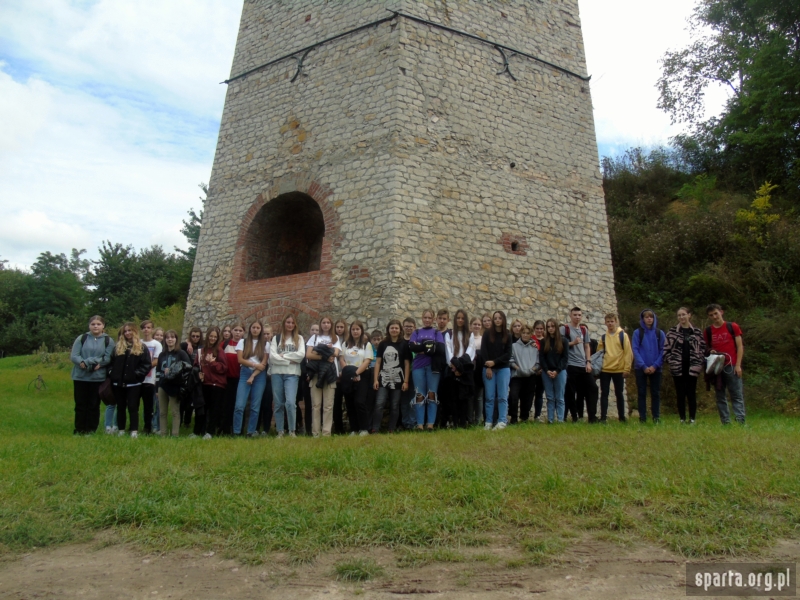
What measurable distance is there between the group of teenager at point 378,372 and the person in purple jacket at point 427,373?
0.02m

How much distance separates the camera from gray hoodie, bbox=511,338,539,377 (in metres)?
8.43

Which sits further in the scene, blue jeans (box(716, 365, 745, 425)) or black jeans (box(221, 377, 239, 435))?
black jeans (box(221, 377, 239, 435))

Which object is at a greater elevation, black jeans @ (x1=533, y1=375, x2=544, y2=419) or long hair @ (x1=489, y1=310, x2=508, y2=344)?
long hair @ (x1=489, y1=310, x2=508, y2=344)

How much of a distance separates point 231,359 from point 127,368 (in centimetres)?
128

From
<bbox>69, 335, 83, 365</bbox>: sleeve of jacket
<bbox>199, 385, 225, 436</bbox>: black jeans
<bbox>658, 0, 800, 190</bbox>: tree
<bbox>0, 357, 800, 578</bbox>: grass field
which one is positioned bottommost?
<bbox>0, 357, 800, 578</bbox>: grass field

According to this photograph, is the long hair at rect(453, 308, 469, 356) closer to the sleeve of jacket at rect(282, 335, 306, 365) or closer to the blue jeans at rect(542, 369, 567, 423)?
the blue jeans at rect(542, 369, 567, 423)

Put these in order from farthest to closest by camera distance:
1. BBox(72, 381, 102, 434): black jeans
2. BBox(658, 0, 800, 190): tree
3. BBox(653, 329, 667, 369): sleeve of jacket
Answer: BBox(658, 0, 800, 190): tree, BBox(653, 329, 667, 369): sleeve of jacket, BBox(72, 381, 102, 434): black jeans

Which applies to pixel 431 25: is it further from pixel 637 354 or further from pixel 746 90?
pixel 746 90

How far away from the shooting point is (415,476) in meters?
5.11

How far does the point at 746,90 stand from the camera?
61.0ft

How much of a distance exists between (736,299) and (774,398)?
10.7 ft

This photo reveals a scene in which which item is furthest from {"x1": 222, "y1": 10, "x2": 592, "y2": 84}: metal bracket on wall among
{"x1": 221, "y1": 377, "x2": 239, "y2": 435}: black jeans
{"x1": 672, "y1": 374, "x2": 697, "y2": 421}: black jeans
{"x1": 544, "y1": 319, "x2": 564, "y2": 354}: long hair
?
{"x1": 672, "y1": 374, "x2": 697, "y2": 421}: black jeans

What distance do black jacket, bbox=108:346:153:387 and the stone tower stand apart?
3.07 m

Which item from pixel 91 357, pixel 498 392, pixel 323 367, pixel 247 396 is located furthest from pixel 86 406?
pixel 498 392
